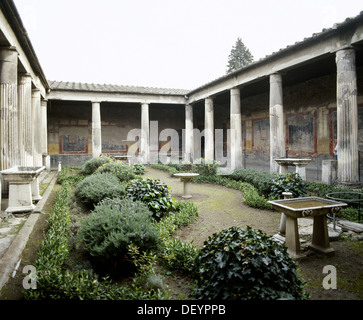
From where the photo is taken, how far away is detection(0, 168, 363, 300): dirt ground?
284cm

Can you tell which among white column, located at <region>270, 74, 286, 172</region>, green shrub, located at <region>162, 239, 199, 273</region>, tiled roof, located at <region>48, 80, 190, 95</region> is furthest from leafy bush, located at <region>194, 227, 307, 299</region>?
tiled roof, located at <region>48, 80, 190, 95</region>

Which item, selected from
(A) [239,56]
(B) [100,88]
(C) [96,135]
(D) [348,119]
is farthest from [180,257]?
(A) [239,56]

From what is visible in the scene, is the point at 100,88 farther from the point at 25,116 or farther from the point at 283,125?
the point at 283,125

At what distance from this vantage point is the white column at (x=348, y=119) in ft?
22.5

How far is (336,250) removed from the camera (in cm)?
392

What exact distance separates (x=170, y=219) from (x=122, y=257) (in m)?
2.07

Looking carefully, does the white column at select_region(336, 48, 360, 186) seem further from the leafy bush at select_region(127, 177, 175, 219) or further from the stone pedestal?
the leafy bush at select_region(127, 177, 175, 219)

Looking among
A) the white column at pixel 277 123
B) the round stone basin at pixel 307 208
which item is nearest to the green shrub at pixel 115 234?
the round stone basin at pixel 307 208

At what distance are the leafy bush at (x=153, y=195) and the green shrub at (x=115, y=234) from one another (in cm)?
159

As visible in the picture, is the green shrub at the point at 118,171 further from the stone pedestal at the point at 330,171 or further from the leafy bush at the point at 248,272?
the leafy bush at the point at 248,272

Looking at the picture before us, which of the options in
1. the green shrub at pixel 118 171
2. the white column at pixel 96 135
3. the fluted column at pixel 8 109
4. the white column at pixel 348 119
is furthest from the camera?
the white column at pixel 96 135

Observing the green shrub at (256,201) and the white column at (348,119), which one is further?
the white column at (348,119)

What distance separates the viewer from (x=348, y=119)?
689 cm
